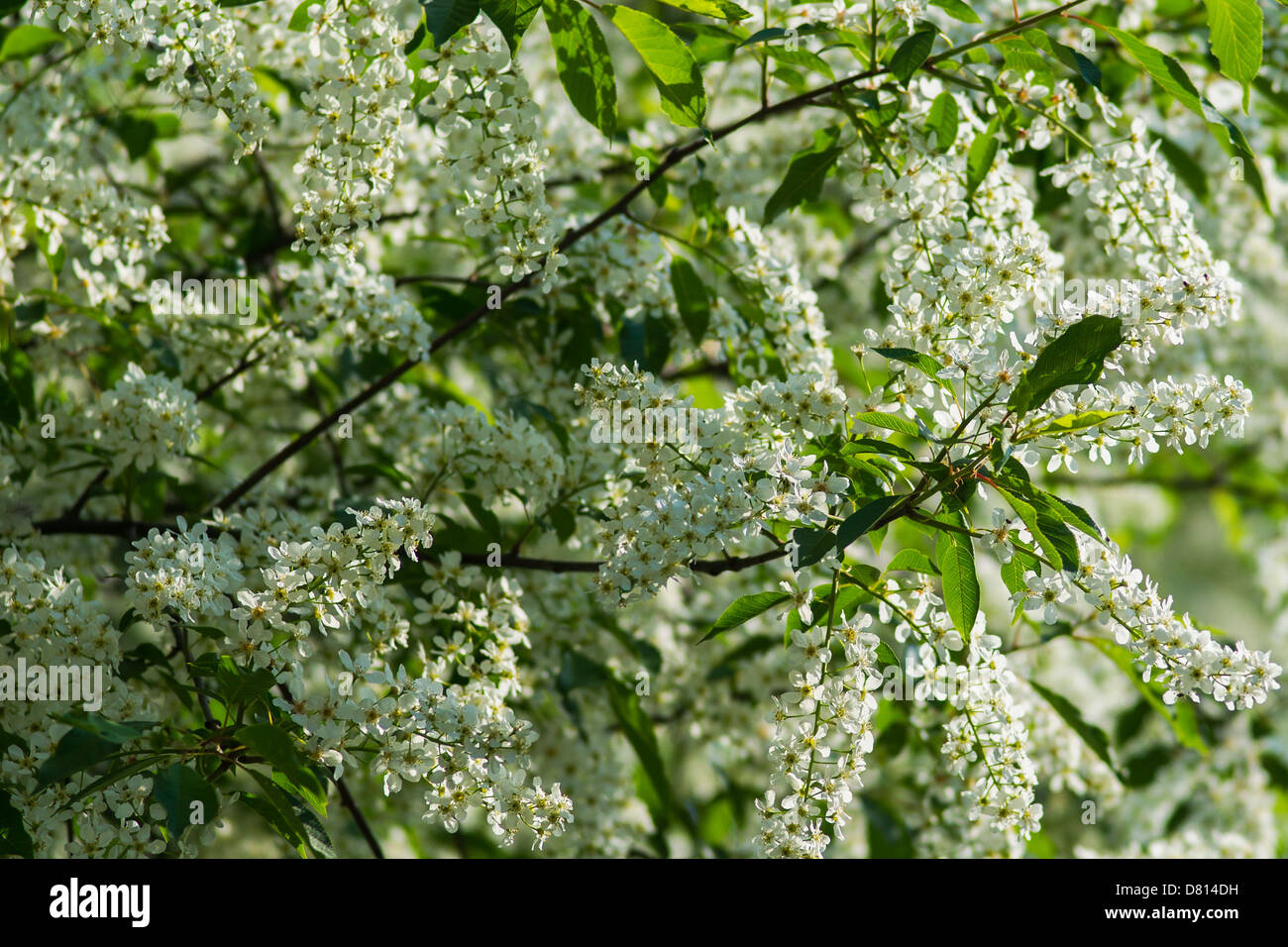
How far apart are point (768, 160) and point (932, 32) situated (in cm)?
179

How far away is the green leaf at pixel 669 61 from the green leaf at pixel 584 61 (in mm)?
54

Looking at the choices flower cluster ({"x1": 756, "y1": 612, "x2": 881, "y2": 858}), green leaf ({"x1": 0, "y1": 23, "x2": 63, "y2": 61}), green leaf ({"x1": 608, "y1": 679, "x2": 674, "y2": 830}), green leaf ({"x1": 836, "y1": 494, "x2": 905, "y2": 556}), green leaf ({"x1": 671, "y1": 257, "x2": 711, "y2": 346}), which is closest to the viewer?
green leaf ({"x1": 836, "y1": 494, "x2": 905, "y2": 556})

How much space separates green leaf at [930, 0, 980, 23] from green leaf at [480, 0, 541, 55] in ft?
2.88

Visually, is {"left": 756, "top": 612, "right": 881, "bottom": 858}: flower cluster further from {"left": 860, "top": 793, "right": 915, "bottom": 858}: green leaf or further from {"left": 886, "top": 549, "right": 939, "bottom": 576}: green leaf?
{"left": 860, "top": 793, "right": 915, "bottom": 858}: green leaf

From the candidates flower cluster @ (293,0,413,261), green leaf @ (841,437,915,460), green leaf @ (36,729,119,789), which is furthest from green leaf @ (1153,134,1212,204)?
green leaf @ (36,729,119,789)

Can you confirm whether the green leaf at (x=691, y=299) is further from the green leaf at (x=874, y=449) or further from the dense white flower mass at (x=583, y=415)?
the green leaf at (x=874, y=449)

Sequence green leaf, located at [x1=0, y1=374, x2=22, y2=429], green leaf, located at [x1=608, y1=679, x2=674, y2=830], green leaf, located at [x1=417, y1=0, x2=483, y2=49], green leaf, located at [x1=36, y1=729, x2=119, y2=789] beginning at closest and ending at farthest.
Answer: green leaf, located at [x1=36, y1=729, x2=119, y2=789], green leaf, located at [x1=417, y1=0, x2=483, y2=49], green leaf, located at [x1=0, y1=374, x2=22, y2=429], green leaf, located at [x1=608, y1=679, x2=674, y2=830]

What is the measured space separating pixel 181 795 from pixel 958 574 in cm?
137

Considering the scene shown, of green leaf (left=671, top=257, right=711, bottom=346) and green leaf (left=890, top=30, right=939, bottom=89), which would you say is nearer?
green leaf (left=890, top=30, right=939, bottom=89)

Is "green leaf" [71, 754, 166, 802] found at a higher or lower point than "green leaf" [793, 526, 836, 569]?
lower

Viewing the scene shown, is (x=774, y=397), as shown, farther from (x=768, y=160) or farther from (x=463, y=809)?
(x=768, y=160)

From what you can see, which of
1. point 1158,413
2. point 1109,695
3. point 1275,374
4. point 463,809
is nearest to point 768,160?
point 1158,413

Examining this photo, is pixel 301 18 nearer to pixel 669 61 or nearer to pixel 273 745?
pixel 669 61

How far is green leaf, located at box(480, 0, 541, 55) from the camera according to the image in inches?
84.4
